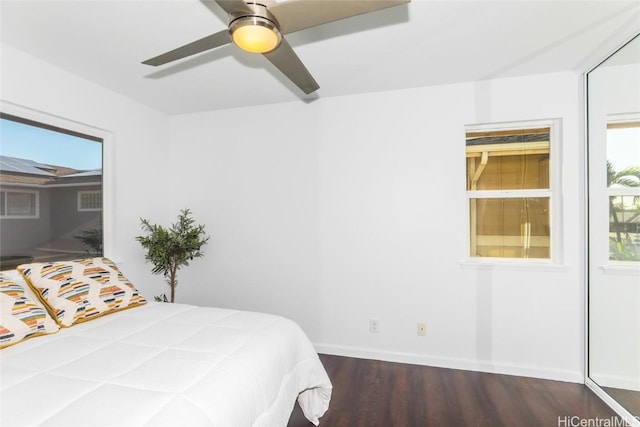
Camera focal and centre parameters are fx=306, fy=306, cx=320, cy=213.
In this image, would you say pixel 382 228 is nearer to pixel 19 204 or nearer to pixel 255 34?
pixel 255 34

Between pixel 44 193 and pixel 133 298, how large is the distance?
3.83ft

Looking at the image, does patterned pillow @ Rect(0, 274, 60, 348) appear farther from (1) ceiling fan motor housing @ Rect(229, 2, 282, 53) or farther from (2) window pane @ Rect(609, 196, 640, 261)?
(2) window pane @ Rect(609, 196, 640, 261)

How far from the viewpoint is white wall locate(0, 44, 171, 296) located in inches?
85.7

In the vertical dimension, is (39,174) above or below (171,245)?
above

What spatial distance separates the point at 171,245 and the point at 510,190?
315 centimetres

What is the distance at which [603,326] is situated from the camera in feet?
7.30

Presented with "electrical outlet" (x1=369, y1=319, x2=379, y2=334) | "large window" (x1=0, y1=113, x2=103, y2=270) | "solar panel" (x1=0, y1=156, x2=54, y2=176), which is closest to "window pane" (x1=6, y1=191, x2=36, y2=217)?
"large window" (x1=0, y1=113, x2=103, y2=270)

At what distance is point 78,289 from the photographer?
78.3 inches

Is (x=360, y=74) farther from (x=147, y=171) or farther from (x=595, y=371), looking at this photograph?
(x=595, y=371)

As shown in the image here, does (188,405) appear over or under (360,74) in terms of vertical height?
under

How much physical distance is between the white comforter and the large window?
40.2 inches

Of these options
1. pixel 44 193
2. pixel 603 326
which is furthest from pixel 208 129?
pixel 603 326

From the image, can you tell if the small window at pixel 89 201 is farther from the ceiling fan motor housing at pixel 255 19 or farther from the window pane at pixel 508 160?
the window pane at pixel 508 160

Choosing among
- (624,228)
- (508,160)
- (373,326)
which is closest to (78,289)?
(373,326)
